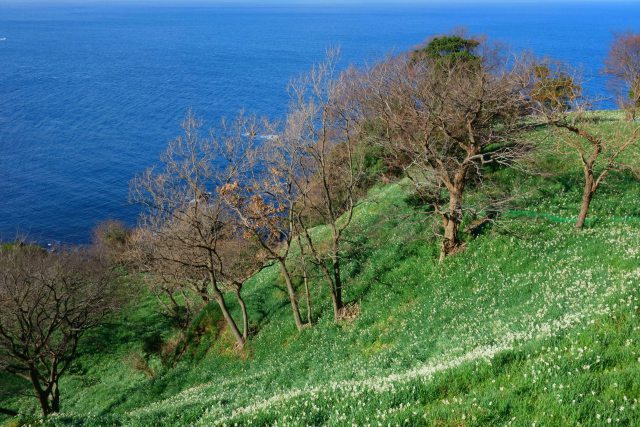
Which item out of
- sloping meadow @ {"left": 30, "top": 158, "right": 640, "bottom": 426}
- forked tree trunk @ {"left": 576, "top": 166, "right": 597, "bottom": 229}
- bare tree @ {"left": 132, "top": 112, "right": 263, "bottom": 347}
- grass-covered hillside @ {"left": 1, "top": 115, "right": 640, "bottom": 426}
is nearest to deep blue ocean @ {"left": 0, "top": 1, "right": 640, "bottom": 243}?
bare tree @ {"left": 132, "top": 112, "right": 263, "bottom": 347}

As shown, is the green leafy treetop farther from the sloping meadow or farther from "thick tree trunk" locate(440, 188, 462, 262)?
"thick tree trunk" locate(440, 188, 462, 262)

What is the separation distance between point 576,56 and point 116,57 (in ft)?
485

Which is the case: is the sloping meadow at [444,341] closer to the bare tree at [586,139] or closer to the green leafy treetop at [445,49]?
the bare tree at [586,139]

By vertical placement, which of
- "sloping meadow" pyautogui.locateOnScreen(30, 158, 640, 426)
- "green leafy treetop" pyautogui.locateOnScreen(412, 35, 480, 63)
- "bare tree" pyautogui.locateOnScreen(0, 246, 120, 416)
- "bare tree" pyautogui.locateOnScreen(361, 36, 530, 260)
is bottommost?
"bare tree" pyautogui.locateOnScreen(0, 246, 120, 416)

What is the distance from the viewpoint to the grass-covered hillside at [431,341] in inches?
342

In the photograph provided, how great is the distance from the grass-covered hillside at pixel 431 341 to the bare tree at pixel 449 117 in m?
2.11

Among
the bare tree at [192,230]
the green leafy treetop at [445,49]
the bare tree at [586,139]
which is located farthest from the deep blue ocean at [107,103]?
the bare tree at [192,230]

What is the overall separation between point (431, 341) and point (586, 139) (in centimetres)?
1906

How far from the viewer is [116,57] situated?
168 meters

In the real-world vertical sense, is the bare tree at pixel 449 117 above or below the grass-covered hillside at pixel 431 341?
above

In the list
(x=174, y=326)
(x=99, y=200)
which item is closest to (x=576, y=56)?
(x=99, y=200)

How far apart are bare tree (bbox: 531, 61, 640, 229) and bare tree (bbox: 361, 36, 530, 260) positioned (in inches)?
81.5

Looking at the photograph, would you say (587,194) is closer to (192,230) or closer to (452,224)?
(452,224)

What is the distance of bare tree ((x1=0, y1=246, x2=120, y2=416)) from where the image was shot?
2342cm
